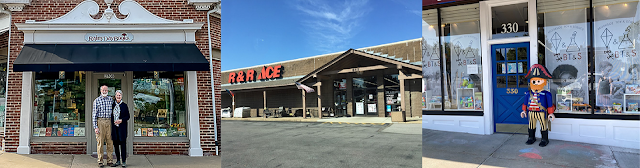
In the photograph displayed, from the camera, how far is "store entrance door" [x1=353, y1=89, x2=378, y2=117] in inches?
58.3

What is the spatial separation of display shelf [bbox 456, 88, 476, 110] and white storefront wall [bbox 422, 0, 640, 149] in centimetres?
26

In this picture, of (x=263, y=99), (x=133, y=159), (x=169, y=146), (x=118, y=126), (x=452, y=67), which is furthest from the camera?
(x=452, y=67)

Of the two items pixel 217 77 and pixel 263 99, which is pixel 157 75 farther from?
pixel 263 99

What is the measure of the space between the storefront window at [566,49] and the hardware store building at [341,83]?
21.1ft

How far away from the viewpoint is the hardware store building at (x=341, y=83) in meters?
1.38

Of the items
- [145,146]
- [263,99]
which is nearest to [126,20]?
[145,146]

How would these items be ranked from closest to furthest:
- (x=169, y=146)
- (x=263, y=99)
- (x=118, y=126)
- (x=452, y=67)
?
(x=263, y=99)
(x=118, y=126)
(x=169, y=146)
(x=452, y=67)

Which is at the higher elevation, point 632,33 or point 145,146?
point 632,33

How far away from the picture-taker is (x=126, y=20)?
6.61 meters

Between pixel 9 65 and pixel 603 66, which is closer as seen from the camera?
pixel 603 66

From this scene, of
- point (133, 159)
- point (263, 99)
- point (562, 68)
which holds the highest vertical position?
point (562, 68)

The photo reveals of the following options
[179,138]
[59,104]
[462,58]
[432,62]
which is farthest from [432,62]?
[59,104]

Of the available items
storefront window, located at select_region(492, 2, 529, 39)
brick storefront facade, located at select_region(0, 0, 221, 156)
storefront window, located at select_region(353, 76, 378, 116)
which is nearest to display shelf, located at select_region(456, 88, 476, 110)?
storefront window, located at select_region(492, 2, 529, 39)

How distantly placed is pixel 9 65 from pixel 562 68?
34.2 ft
